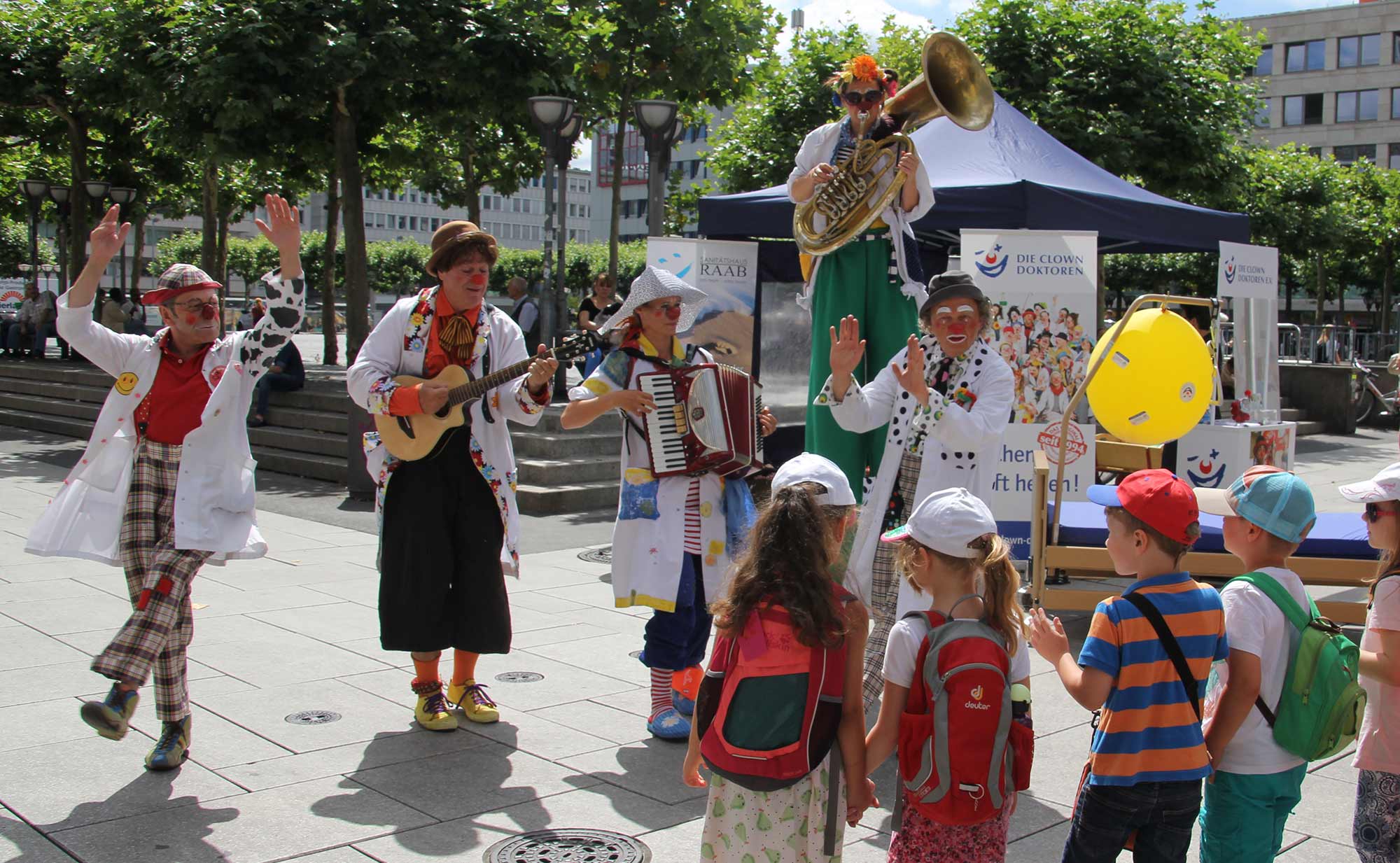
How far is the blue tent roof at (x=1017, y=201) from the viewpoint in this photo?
9.62 meters

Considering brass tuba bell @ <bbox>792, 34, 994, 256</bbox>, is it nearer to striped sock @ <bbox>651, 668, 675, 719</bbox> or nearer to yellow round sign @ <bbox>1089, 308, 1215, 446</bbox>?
striped sock @ <bbox>651, 668, 675, 719</bbox>

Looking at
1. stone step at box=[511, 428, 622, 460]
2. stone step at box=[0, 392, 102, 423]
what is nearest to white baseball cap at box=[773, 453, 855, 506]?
stone step at box=[511, 428, 622, 460]

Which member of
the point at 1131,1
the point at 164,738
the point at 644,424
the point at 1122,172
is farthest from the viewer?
the point at 1131,1

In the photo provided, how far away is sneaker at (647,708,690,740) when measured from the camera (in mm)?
5078

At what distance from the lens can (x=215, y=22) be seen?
14.3m

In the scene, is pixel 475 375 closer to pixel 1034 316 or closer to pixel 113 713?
pixel 113 713

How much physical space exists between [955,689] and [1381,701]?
131cm

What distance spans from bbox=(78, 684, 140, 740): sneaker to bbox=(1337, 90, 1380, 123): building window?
264 feet

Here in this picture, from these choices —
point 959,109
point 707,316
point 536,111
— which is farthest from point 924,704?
point 536,111

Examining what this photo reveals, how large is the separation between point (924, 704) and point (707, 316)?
7451mm

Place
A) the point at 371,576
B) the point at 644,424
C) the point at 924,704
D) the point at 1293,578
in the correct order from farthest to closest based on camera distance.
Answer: the point at 371,576 → the point at 644,424 → the point at 1293,578 → the point at 924,704

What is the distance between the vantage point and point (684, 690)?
5.24m

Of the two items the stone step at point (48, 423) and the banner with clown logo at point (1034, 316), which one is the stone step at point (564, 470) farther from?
the stone step at point (48, 423)

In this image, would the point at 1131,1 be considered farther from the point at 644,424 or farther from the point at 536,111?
the point at 644,424
